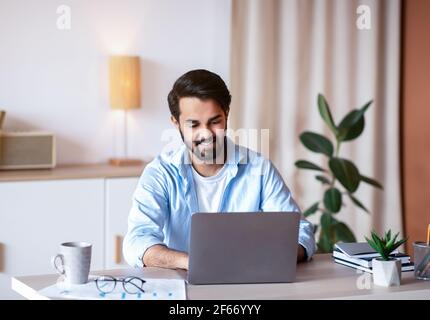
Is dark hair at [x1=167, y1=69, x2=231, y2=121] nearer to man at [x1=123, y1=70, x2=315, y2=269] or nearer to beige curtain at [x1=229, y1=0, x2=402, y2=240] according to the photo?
man at [x1=123, y1=70, x2=315, y2=269]

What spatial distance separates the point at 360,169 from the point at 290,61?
80cm

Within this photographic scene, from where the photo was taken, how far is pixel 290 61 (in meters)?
4.71

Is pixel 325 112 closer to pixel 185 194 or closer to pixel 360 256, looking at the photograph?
pixel 185 194

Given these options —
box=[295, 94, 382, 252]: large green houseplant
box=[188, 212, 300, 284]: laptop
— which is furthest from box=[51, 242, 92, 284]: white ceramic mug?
box=[295, 94, 382, 252]: large green houseplant

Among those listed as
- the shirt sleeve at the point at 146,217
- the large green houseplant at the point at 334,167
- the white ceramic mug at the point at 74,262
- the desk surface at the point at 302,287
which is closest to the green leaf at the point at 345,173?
the large green houseplant at the point at 334,167

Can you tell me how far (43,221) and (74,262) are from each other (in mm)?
1840

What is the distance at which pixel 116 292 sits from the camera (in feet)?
7.07

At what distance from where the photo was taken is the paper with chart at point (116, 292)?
2109 millimetres

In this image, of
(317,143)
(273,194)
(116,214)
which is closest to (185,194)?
(273,194)

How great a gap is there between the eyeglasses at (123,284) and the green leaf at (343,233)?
234 centimetres

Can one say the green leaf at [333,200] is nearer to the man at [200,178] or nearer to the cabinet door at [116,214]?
the cabinet door at [116,214]

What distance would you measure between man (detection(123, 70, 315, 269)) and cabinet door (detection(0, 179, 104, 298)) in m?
1.28

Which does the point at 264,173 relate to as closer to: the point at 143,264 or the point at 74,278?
the point at 143,264
